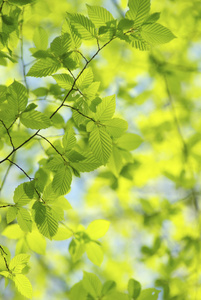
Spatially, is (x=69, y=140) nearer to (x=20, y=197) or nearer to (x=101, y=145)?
(x=101, y=145)

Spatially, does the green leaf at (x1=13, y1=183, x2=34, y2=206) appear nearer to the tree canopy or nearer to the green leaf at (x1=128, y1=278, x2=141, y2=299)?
the tree canopy

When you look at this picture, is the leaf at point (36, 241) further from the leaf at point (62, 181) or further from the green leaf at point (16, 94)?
the green leaf at point (16, 94)

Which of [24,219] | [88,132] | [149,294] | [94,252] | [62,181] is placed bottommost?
[149,294]

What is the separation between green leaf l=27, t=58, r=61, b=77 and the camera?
810 millimetres

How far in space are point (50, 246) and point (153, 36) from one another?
3831mm

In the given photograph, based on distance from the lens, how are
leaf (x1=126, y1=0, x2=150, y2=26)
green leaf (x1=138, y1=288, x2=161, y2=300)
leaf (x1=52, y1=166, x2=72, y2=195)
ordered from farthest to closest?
green leaf (x1=138, y1=288, x2=161, y2=300), leaf (x1=52, y1=166, x2=72, y2=195), leaf (x1=126, y1=0, x2=150, y2=26)

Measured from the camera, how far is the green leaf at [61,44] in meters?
0.80

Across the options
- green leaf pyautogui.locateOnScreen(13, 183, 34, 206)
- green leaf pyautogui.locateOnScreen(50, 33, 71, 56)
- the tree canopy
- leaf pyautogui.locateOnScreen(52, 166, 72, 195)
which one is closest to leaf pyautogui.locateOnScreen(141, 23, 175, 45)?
the tree canopy

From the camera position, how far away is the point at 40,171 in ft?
3.77

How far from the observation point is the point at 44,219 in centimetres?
82

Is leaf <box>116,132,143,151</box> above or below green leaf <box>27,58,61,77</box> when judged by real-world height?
below

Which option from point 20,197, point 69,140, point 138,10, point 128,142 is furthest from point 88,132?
point 138,10

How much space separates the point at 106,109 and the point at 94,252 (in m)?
0.61

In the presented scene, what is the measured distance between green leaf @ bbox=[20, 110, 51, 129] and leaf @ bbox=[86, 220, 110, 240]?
1.66ft
